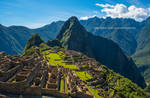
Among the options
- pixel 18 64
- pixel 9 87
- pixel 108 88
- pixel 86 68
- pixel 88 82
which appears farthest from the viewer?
pixel 86 68

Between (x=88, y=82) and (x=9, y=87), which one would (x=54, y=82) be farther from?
(x=88, y=82)

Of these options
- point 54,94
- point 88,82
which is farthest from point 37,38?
point 54,94

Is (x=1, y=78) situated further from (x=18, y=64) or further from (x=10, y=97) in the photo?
(x=18, y=64)

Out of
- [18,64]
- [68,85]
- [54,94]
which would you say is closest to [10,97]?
[54,94]

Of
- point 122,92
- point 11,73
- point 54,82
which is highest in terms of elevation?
point 11,73

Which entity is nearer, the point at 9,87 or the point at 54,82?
the point at 9,87

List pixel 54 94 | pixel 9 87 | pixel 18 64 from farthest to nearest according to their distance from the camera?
1. pixel 18 64
2. pixel 54 94
3. pixel 9 87

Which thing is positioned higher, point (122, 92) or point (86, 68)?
point (86, 68)

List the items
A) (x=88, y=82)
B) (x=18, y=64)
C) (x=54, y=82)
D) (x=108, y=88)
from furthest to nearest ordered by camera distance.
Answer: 1. (x=108, y=88)
2. (x=88, y=82)
3. (x=18, y=64)
4. (x=54, y=82)

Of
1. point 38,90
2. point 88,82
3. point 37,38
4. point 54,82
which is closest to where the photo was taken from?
point 38,90
